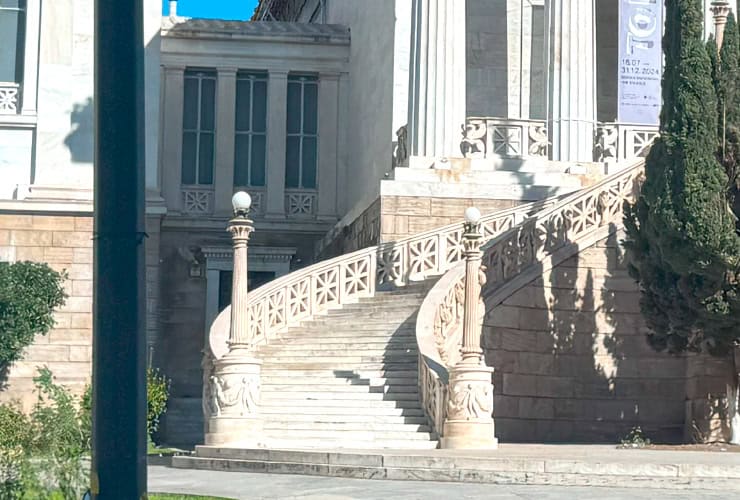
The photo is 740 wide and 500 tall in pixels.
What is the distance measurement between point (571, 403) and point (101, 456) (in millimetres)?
18805

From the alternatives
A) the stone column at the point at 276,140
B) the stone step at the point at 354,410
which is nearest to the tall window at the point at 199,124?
the stone column at the point at 276,140

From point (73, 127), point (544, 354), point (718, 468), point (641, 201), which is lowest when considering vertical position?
point (718, 468)

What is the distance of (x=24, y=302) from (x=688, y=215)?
14.1m

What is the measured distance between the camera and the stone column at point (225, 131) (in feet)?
119

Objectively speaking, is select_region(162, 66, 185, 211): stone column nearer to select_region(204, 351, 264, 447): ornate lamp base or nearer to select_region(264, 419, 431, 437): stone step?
select_region(204, 351, 264, 447): ornate lamp base

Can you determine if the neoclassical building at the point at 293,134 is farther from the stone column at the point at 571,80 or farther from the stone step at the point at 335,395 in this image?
the stone step at the point at 335,395

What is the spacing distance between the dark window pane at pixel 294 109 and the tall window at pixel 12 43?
7.03 m

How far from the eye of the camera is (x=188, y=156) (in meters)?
36.6

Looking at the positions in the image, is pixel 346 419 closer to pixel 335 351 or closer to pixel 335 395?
pixel 335 395

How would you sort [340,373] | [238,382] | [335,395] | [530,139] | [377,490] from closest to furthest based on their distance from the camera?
[377,490]
[238,382]
[335,395]
[340,373]
[530,139]

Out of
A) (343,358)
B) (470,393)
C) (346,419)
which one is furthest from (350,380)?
(470,393)

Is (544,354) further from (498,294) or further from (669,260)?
(669,260)

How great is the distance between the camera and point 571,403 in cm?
2566

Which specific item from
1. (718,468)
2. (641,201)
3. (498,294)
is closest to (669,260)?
(641,201)
